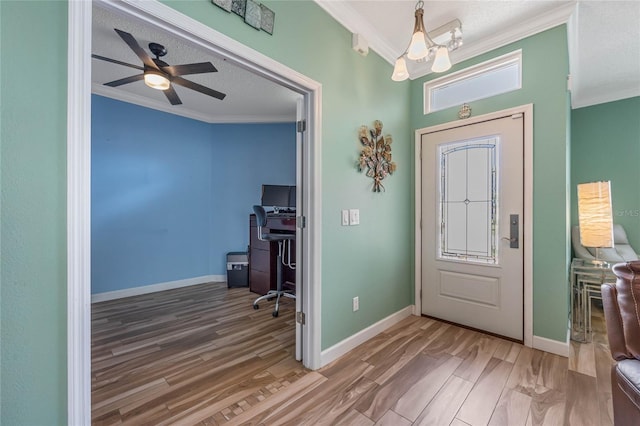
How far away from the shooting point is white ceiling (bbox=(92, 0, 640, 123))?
2.01m

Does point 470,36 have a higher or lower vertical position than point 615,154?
higher

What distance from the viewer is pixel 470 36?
2.35 meters

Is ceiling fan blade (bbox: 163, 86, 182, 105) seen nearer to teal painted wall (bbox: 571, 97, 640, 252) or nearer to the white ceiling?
the white ceiling

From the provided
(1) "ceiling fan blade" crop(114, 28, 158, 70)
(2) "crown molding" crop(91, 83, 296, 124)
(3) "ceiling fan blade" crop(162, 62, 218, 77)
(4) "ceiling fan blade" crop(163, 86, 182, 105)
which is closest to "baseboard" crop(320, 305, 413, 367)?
(3) "ceiling fan blade" crop(162, 62, 218, 77)

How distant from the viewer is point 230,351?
7.02 ft

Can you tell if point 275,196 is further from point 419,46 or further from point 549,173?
point 549,173

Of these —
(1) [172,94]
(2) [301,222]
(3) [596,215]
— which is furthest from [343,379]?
(1) [172,94]

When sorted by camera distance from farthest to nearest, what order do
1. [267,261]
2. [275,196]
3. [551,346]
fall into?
[275,196] < [267,261] < [551,346]

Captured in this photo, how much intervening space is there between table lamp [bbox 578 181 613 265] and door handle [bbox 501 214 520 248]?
49 cm

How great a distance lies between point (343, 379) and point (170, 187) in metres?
3.63

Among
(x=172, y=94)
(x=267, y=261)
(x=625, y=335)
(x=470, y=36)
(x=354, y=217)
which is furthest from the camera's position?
(x=267, y=261)

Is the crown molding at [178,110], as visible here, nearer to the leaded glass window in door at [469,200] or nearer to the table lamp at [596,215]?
the leaded glass window in door at [469,200]

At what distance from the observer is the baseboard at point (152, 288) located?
3355 mm

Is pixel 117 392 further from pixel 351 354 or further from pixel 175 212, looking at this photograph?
pixel 175 212
